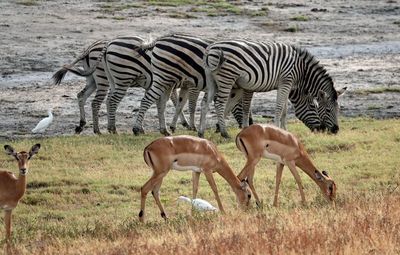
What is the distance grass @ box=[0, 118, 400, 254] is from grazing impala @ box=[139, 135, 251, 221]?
30cm

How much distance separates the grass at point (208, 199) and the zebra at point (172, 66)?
2.30 ft

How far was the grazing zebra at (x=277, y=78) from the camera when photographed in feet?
64.4

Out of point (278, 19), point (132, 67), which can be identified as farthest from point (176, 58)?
point (278, 19)

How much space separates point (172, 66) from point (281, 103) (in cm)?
206

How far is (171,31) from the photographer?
102ft

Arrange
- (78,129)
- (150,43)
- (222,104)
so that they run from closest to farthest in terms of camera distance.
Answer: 1. (222,104)
2. (150,43)
3. (78,129)

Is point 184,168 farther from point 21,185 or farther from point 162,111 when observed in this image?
point 162,111

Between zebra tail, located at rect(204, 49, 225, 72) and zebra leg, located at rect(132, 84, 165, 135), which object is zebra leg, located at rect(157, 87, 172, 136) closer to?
zebra leg, located at rect(132, 84, 165, 135)

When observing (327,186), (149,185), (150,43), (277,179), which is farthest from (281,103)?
(149,185)

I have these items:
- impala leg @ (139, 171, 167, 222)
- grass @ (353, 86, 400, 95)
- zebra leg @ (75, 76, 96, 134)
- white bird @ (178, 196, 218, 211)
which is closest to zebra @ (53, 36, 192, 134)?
zebra leg @ (75, 76, 96, 134)

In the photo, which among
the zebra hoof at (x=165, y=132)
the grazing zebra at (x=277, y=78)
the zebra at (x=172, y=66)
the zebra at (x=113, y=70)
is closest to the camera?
the grazing zebra at (x=277, y=78)

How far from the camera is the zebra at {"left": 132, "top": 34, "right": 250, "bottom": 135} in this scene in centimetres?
1998

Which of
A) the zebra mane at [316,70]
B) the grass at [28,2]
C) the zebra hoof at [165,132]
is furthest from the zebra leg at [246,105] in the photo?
the grass at [28,2]

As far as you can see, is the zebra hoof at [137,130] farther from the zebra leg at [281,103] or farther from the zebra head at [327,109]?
the zebra head at [327,109]
